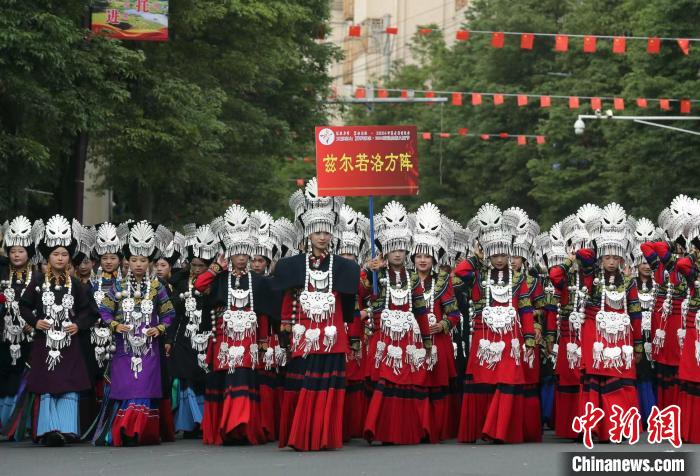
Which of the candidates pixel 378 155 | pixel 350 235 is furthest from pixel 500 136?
pixel 350 235

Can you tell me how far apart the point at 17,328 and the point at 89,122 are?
6.59 meters

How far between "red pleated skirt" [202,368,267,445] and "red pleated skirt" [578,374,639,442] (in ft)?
9.79

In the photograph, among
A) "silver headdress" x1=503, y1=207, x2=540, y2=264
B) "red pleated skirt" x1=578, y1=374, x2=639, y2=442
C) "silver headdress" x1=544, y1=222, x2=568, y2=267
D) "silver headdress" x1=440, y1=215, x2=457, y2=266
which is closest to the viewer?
"red pleated skirt" x1=578, y1=374, x2=639, y2=442

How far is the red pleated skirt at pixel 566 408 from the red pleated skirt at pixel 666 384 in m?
0.90

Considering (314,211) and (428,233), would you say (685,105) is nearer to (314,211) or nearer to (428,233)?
(428,233)

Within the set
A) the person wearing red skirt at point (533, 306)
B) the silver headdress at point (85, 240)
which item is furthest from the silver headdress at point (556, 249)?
the silver headdress at point (85, 240)

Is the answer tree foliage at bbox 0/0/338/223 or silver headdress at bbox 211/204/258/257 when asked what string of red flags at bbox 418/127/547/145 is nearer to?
tree foliage at bbox 0/0/338/223

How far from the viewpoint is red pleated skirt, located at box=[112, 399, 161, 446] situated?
1678 cm

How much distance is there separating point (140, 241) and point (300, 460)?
3.58 m

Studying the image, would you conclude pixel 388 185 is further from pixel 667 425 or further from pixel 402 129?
pixel 667 425

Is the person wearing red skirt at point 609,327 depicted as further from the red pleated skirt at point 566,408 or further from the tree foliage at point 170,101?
the tree foliage at point 170,101

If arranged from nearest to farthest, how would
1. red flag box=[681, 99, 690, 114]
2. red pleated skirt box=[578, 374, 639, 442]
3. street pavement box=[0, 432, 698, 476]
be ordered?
street pavement box=[0, 432, 698, 476], red pleated skirt box=[578, 374, 639, 442], red flag box=[681, 99, 690, 114]

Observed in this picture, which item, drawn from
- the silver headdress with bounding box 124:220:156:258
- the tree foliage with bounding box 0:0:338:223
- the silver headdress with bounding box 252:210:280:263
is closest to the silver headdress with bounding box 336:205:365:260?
the silver headdress with bounding box 252:210:280:263

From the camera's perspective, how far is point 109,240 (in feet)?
57.8
